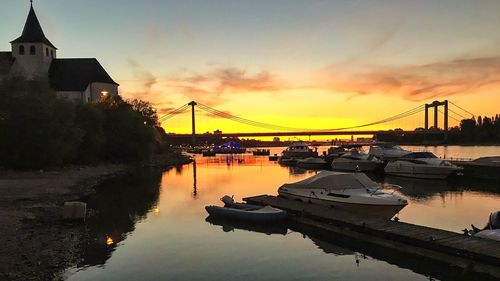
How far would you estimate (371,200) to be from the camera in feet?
73.5

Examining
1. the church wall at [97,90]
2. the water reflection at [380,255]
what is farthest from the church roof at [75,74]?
the water reflection at [380,255]

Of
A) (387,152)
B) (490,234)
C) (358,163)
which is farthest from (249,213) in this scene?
(387,152)

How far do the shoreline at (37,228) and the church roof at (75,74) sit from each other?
52.1m

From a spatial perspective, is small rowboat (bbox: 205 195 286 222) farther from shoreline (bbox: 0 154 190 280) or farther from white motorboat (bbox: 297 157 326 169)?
white motorboat (bbox: 297 157 326 169)

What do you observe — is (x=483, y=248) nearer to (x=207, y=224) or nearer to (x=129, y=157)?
(x=207, y=224)

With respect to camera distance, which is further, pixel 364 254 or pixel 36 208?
pixel 36 208

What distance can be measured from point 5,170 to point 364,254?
3753 cm

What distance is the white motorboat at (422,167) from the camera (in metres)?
46.0

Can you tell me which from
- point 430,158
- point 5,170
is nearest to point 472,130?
point 430,158

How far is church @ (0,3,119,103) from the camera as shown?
86.8m

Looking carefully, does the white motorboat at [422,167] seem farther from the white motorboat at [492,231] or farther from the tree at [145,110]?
the tree at [145,110]

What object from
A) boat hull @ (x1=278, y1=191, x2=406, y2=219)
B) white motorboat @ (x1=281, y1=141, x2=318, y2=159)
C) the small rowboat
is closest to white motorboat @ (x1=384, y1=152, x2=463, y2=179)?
boat hull @ (x1=278, y1=191, x2=406, y2=219)

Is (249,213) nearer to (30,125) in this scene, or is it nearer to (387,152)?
(30,125)

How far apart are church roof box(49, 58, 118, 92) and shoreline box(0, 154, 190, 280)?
52130mm
